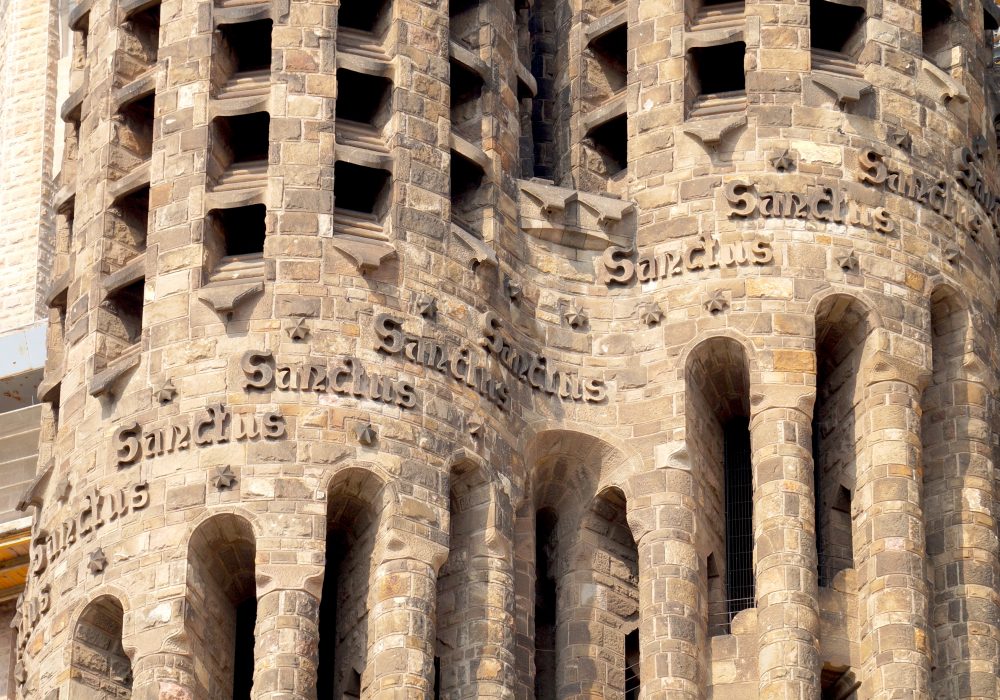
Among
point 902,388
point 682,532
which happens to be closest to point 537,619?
point 682,532

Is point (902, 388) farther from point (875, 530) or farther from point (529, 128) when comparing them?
Answer: point (529, 128)

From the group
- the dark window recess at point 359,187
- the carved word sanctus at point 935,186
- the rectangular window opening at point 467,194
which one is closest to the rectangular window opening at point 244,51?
the dark window recess at point 359,187

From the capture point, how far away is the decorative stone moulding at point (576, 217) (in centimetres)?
4991

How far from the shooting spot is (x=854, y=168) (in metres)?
49.7

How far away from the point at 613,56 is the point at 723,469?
6.85m

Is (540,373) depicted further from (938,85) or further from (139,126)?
(938,85)

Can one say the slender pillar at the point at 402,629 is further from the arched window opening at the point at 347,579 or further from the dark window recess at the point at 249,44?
the dark window recess at the point at 249,44

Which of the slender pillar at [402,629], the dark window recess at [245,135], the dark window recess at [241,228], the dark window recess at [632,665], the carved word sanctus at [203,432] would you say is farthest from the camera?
the dark window recess at [245,135]

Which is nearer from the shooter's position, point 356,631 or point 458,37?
point 356,631

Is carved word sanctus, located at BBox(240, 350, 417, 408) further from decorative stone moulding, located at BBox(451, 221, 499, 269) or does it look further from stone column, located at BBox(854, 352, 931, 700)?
stone column, located at BBox(854, 352, 931, 700)

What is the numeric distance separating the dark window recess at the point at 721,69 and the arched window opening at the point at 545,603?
263 inches

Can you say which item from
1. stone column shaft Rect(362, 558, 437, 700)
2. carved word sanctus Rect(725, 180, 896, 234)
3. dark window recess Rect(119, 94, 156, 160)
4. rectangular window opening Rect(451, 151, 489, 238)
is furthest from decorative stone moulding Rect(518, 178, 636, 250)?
stone column shaft Rect(362, 558, 437, 700)

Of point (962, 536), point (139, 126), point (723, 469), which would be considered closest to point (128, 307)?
point (139, 126)

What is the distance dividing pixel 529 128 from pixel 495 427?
6.42m
